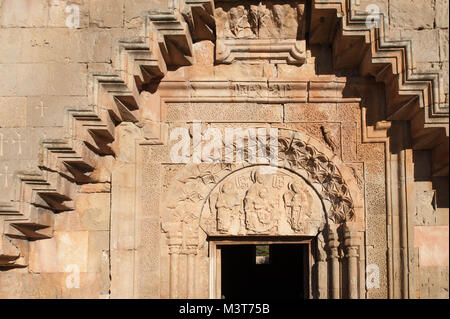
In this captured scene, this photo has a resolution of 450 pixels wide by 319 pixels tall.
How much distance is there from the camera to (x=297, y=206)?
23.6 ft

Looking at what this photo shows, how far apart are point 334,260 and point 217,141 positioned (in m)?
1.86

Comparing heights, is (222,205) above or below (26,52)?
below

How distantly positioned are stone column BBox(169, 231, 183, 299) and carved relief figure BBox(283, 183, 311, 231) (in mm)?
1245

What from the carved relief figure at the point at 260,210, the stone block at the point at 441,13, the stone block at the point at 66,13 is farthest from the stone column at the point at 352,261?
the stone block at the point at 66,13

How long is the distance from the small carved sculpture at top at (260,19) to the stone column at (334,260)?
224 cm

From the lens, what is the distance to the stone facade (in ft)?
21.1

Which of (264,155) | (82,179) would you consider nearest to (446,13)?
(264,155)

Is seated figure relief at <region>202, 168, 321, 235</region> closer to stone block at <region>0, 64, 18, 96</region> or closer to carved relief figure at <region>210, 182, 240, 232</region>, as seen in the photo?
carved relief figure at <region>210, 182, 240, 232</region>

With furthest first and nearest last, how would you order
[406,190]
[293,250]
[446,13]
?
1. [293,250]
2. [406,190]
3. [446,13]

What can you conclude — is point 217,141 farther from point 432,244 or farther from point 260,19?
point 432,244

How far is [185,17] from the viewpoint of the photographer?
6.63 metres

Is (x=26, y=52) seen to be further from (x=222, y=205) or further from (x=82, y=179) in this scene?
(x=222, y=205)

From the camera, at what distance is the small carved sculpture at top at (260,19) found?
7059 mm

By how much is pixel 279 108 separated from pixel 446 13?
2028mm
